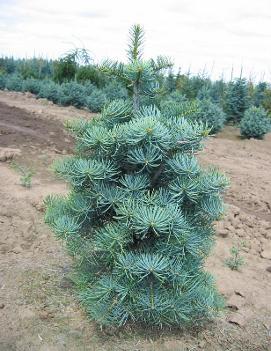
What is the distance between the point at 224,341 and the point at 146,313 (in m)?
0.72

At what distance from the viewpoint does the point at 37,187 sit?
19.5ft

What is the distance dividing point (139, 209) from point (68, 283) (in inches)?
51.9

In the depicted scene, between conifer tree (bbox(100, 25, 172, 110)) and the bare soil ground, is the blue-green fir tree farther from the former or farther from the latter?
conifer tree (bbox(100, 25, 172, 110))

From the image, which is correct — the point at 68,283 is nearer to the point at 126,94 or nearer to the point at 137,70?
the point at 137,70

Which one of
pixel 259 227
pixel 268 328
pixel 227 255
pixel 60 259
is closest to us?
pixel 268 328

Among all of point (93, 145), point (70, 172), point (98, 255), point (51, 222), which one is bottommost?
point (98, 255)

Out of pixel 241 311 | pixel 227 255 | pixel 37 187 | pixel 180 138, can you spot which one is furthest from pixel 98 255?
pixel 37 187

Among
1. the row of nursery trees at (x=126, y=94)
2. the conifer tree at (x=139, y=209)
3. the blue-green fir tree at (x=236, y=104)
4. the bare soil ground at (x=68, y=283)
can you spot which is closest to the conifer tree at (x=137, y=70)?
the conifer tree at (x=139, y=209)

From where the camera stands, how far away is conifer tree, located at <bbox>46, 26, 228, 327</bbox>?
8.71 ft

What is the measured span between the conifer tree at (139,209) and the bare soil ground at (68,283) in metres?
0.19

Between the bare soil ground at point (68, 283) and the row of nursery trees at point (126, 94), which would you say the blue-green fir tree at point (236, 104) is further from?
the bare soil ground at point (68, 283)

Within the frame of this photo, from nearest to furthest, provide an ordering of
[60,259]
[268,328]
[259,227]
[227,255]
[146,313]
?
[146,313], [268,328], [60,259], [227,255], [259,227]

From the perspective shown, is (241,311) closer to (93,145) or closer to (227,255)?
(227,255)

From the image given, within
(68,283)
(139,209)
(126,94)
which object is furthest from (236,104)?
(139,209)
